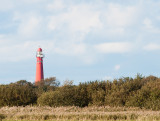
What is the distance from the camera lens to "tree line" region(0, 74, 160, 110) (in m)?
22.1

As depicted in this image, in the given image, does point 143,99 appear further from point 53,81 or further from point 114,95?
point 53,81

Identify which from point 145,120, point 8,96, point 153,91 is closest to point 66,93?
point 8,96

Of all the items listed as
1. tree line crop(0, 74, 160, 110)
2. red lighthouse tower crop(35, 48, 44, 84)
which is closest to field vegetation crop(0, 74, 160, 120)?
tree line crop(0, 74, 160, 110)

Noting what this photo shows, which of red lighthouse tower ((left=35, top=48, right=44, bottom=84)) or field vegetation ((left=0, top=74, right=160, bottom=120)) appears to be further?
red lighthouse tower ((left=35, top=48, right=44, bottom=84))

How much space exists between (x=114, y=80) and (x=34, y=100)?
23.8ft

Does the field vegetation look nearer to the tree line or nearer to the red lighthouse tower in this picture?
the tree line

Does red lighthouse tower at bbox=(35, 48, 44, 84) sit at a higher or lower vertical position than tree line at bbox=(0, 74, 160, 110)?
higher

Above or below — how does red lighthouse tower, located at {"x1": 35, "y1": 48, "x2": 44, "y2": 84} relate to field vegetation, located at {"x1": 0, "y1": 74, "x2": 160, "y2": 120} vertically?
above

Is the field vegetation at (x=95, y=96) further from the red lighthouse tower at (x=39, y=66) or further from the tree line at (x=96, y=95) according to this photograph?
the red lighthouse tower at (x=39, y=66)

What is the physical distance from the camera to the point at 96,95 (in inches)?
930

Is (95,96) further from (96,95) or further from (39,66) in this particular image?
(39,66)

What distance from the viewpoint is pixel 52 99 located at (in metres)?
23.4

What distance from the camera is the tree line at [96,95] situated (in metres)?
22.1

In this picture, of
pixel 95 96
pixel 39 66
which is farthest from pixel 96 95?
pixel 39 66
